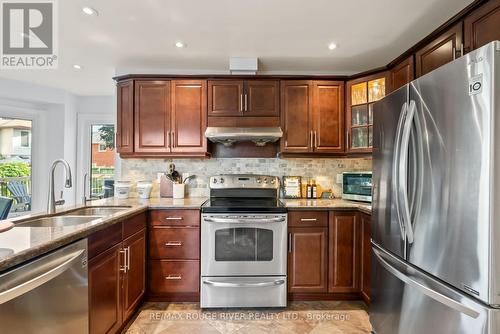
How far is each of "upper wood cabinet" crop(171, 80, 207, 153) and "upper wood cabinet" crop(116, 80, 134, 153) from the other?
17.8 inches

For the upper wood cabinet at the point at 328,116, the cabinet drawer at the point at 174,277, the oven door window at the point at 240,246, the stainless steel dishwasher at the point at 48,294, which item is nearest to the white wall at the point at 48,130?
the cabinet drawer at the point at 174,277

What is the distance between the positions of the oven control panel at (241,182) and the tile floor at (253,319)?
47.7 inches

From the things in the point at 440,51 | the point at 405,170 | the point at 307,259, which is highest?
the point at 440,51

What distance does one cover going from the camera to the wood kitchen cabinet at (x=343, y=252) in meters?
2.52

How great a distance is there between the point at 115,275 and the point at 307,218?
5.44 ft

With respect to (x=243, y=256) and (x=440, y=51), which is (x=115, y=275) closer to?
(x=243, y=256)

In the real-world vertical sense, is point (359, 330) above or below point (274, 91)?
below

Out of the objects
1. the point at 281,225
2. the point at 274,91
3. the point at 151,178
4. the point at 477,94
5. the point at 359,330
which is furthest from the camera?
the point at 151,178

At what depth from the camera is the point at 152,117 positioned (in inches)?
113

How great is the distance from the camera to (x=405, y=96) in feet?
5.01

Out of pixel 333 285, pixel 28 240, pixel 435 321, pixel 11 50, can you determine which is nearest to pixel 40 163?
pixel 11 50

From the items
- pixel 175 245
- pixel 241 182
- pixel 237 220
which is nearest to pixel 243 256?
pixel 237 220

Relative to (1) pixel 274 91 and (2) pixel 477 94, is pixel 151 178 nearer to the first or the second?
(1) pixel 274 91

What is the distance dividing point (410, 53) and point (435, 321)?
2.05m
